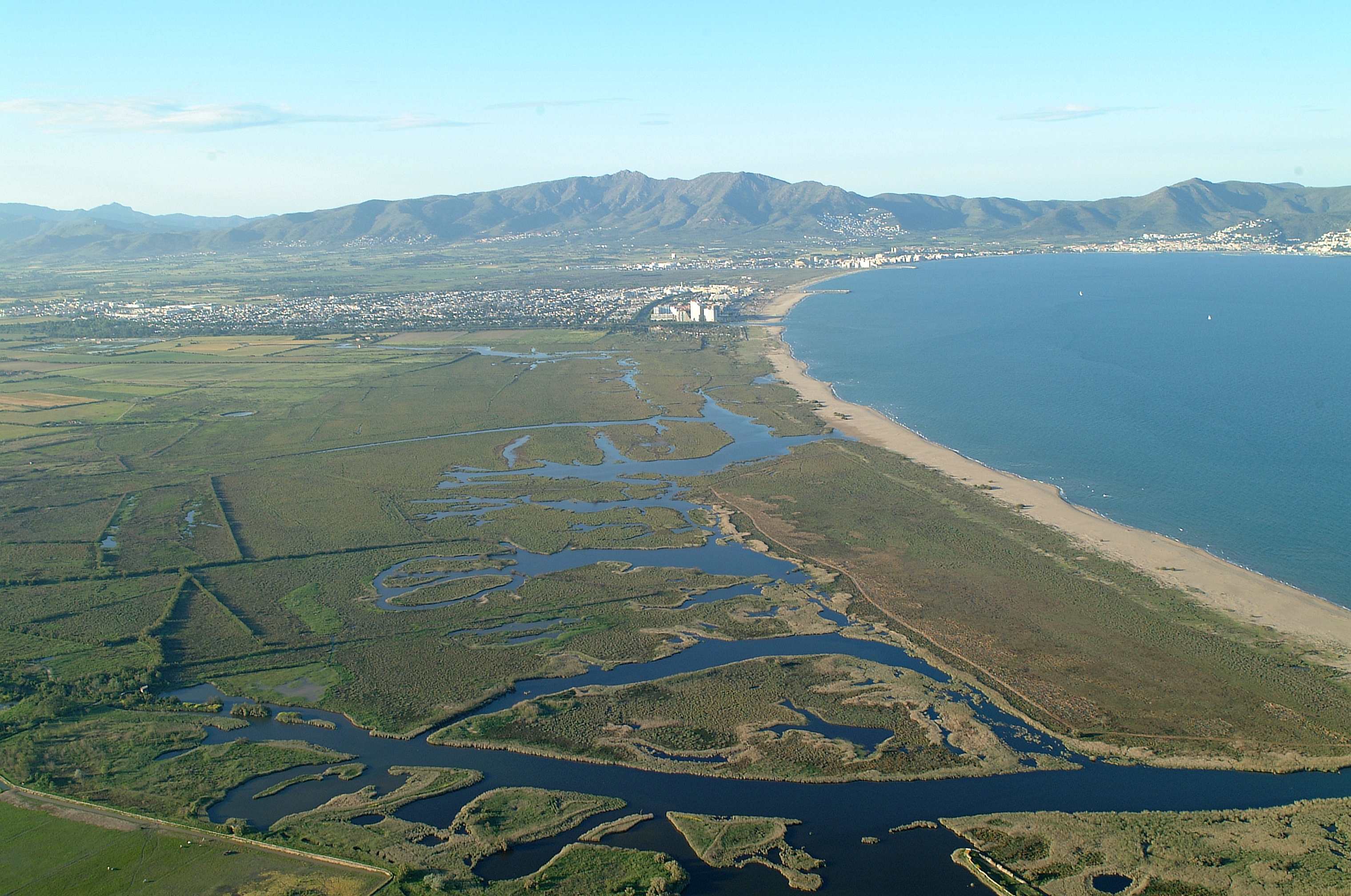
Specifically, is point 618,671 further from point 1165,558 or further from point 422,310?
point 422,310

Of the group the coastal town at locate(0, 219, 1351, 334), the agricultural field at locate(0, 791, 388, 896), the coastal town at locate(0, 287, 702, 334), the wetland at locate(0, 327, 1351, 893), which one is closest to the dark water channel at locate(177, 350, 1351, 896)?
the wetland at locate(0, 327, 1351, 893)

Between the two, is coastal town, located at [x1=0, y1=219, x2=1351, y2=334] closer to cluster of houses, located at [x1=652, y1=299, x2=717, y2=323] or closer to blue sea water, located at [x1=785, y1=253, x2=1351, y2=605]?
cluster of houses, located at [x1=652, y1=299, x2=717, y2=323]

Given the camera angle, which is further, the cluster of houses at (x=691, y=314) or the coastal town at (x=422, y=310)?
the coastal town at (x=422, y=310)

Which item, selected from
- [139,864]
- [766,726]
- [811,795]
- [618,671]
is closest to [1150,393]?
[766,726]

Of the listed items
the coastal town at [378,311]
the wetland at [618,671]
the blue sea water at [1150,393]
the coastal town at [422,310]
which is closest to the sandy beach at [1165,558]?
the blue sea water at [1150,393]

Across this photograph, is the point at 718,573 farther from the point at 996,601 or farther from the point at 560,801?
the point at 560,801

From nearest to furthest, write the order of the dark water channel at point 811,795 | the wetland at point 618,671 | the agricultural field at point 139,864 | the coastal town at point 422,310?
the agricultural field at point 139,864 < the dark water channel at point 811,795 < the wetland at point 618,671 < the coastal town at point 422,310

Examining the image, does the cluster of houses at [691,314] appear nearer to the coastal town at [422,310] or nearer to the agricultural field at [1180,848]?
the coastal town at [422,310]
